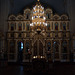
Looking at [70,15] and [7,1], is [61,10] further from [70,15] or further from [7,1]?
[7,1]

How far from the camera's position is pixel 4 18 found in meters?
14.6

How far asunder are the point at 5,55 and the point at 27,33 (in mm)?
3325

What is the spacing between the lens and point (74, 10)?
14.5m

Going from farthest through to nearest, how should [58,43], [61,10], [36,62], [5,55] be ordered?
[61,10], [58,43], [5,55], [36,62]

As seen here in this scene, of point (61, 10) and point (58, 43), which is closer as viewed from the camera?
point (58, 43)

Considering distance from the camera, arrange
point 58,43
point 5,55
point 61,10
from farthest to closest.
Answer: point 61,10 → point 58,43 → point 5,55

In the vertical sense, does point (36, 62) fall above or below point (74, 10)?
below

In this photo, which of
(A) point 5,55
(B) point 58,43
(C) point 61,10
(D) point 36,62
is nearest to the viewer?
(D) point 36,62

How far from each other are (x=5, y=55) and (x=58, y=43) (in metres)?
5.63

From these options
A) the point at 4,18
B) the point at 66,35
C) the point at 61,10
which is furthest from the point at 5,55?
the point at 61,10

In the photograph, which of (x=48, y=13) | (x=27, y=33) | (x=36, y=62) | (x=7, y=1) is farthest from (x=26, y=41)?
(x=36, y=62)

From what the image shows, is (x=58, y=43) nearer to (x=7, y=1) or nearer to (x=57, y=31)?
(x=57, y=31)

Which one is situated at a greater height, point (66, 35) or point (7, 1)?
point (7, 1)

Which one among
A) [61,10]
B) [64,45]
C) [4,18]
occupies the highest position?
[61,10]
